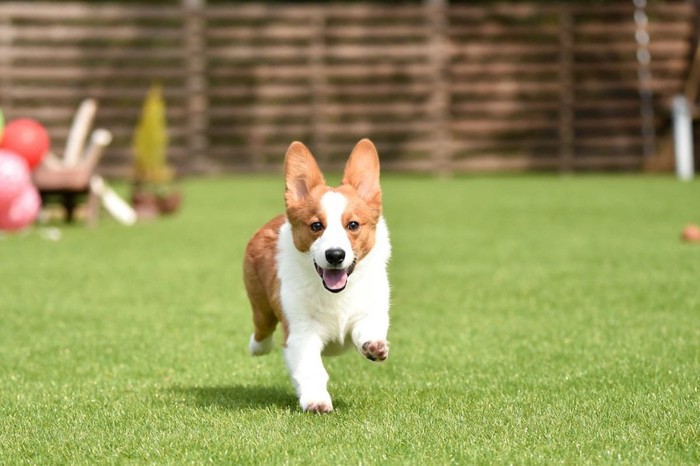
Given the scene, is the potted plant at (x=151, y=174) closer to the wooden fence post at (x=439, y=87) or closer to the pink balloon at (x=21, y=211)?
the pink balloon at (x=21, y=211)

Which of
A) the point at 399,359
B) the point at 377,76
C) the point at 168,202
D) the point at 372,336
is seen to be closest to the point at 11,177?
the point at 168,202

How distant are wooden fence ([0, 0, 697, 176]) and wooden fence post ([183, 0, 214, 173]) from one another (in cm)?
2

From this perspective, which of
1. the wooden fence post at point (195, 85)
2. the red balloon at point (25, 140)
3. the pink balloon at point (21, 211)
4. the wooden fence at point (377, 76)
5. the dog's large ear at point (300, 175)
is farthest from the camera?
the wooden fence post at point (195, 85)

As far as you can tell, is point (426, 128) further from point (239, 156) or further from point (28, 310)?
point (28, 310)

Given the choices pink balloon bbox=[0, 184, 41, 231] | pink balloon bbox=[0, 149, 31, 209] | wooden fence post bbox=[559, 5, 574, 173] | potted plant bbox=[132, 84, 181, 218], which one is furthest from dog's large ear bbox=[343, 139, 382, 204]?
wooden fence post bbox=[559, 5, 574, 173]

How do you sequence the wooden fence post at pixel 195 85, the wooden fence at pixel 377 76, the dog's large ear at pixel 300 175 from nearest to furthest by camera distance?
the dog's large ear at pixel 300 175
the wooden fence at pixel 377 76
the wooden fence post at pixel 195 85

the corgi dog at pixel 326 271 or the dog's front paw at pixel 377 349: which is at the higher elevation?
the corgi dog at pixel 326 271

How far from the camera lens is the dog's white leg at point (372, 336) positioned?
386cm

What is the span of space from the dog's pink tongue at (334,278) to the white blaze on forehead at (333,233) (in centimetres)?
4

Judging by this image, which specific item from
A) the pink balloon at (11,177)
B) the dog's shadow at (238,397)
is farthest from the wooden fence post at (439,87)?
the dog's shadow at (238,397)

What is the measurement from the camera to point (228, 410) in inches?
159

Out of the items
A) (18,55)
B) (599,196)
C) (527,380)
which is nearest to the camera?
(527,380)

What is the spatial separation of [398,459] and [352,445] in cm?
19

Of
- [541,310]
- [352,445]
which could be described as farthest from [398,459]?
[541,310]
